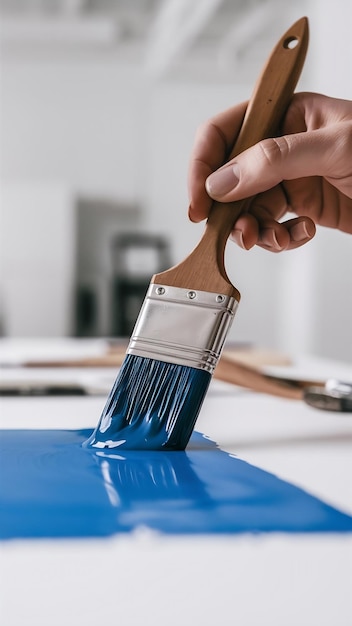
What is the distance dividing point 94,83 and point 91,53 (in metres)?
0.24

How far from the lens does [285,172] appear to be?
28.3 inches

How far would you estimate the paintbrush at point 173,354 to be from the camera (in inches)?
25.8

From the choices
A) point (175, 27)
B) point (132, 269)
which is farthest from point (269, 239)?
point (132, 269)

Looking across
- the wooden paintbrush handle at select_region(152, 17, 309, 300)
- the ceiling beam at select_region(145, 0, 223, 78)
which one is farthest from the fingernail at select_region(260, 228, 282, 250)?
the ceiling beam at select_region(145, 0, 223, 78)

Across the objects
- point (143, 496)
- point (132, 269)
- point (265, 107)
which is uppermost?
point (265, 107)

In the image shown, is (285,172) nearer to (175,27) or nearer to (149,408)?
(149,408)

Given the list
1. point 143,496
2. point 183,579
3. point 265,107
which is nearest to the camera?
point 183,579

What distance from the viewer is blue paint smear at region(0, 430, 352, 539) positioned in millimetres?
443

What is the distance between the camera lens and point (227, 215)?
29.2 inches

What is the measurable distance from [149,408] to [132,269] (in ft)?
16.6

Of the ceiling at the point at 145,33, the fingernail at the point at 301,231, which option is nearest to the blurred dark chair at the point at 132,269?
the ceiling at the point at 145,33

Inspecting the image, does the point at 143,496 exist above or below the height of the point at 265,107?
below

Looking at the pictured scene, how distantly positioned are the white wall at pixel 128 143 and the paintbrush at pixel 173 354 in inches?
201

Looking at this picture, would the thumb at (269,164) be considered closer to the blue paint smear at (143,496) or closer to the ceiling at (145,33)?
the blue paint smear at (143,496)
